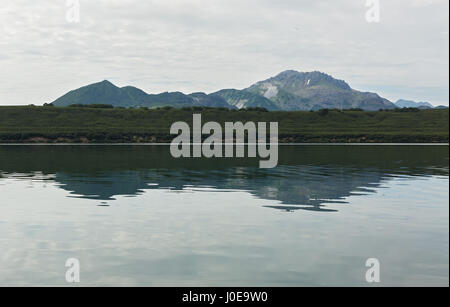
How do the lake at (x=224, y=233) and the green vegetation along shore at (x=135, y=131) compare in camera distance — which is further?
the green vegetation along shore at (x=135, y=131)

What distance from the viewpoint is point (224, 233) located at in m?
22.5

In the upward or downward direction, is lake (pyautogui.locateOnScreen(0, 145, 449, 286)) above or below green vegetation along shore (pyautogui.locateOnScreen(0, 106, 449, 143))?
below

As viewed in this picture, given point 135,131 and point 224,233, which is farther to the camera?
point 135,131

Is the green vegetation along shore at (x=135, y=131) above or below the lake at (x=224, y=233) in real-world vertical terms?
above

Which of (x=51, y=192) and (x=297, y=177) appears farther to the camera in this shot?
(x=297, y=177)

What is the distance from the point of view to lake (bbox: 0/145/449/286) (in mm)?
15781

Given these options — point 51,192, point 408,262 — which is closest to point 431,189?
point 408,262

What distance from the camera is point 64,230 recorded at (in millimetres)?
22844

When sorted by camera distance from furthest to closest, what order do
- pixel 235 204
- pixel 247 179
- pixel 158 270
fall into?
pixel 247 179
pixel 235 204
pixel 158 270

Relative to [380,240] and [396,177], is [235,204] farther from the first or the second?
[396,177]

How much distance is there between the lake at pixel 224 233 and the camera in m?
15.8

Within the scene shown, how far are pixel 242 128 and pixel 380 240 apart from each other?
575ft

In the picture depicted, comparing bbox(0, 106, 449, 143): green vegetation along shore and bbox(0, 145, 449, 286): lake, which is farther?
bbox(0, 106, 449, 143): green vegetation along shore

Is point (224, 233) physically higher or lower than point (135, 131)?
lower
